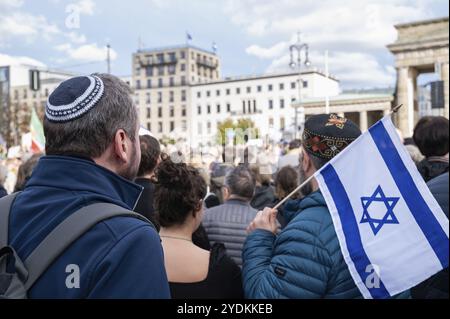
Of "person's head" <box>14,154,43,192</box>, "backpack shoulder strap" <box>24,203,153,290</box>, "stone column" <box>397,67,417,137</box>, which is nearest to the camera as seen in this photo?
"backpack shoulder strap" <box>24,203,153,290</box>

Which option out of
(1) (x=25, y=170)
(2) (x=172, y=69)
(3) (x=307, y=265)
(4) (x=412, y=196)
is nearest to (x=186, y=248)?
(3) (x=307, y=265)

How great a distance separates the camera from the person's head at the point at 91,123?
1.84m

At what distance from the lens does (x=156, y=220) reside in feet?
10.7

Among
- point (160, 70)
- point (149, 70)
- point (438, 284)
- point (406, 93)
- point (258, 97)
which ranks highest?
point (149, 70)

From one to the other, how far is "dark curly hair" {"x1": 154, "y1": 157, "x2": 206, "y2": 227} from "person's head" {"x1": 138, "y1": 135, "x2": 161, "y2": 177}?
0.95 meters

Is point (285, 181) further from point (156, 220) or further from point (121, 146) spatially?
point (121, 146)

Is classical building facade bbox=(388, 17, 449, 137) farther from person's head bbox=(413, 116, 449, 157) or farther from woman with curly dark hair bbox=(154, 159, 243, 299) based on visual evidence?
woman with curly dark hair bbox=(154, 159, 243, 299)

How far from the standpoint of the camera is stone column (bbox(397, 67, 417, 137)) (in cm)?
4975

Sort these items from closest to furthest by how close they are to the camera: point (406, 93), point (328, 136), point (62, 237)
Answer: point (62, 237), point (328, 136), point (406, 93)

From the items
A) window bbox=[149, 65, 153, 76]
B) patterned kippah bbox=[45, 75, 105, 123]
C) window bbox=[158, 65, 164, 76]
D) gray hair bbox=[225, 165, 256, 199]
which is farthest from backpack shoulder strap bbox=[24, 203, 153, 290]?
window bbox=[149, 65, 153, 76]

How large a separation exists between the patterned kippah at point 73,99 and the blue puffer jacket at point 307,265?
1.26 metres

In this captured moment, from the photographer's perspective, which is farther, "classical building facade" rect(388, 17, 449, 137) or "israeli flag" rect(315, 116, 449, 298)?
"classical building facade" rect(388, 17, 449, 137)

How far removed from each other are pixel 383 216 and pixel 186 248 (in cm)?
118

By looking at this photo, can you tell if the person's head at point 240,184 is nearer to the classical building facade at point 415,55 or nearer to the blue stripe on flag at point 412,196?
the blue stripe on flag at point 412,196
